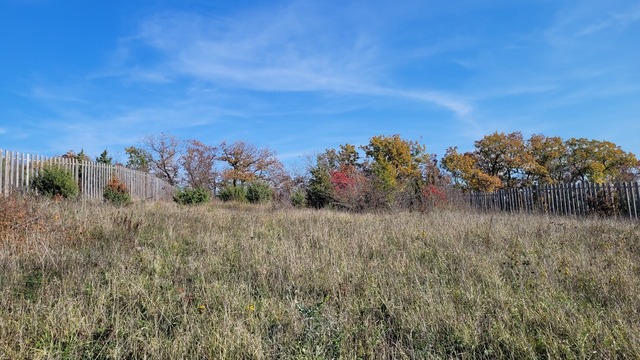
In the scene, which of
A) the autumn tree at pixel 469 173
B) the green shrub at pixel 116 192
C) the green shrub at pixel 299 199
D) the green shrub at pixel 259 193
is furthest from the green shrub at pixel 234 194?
the autumn tree at pixel 469 173

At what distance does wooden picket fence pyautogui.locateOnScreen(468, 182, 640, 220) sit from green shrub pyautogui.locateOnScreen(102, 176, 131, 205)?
14.6m

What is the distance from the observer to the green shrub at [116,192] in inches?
573

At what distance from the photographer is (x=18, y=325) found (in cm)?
280

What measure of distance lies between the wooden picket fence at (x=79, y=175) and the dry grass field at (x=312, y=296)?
4.24 meters

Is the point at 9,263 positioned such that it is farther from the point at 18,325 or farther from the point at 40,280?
the point at 18,325

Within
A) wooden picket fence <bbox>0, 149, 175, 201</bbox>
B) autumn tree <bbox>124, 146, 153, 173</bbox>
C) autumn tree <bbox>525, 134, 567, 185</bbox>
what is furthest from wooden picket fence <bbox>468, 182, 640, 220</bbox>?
autumn tree <bbox>124, 146, 153, 173</bbox>

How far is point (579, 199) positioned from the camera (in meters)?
14.8

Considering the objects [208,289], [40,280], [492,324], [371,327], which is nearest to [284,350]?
[371,327]

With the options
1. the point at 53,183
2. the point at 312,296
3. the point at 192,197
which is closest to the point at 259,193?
the point at 192,197

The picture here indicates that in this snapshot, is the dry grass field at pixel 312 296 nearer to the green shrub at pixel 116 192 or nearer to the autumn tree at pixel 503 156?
the green shrub at pixel 116 192

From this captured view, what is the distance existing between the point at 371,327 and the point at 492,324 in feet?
3.06

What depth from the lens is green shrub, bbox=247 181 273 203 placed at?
72.5 feet

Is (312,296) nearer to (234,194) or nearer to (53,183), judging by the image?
(53,183)

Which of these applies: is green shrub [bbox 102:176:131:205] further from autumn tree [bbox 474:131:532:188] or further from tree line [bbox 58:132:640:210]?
autumn tree [bbox 474:131:532:188]
